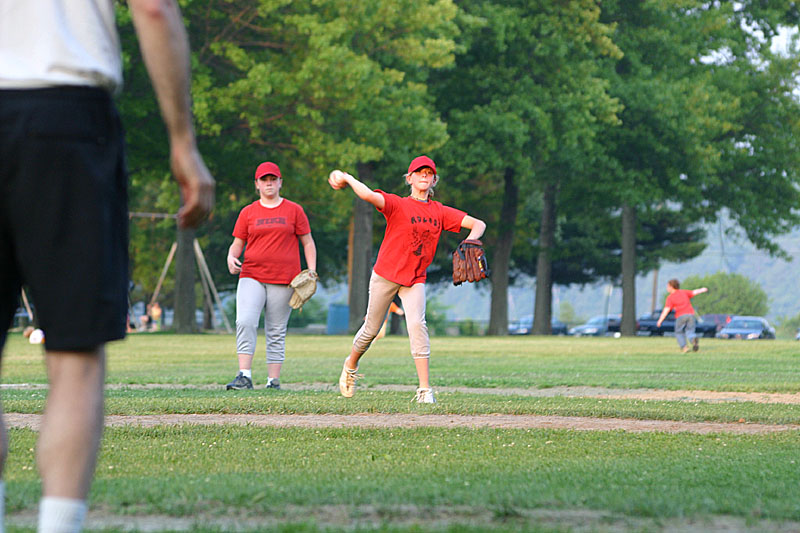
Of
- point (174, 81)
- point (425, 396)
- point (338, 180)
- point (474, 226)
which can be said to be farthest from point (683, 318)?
point (174, 81)

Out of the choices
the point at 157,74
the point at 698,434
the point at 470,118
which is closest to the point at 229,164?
the point at 470,118

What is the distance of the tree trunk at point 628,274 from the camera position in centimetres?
4616

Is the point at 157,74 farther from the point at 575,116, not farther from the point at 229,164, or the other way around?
the point at 575,116

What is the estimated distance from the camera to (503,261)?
150 ft

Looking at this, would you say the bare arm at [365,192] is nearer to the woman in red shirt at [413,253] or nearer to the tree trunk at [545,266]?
the woman in red shirt at [413,253]

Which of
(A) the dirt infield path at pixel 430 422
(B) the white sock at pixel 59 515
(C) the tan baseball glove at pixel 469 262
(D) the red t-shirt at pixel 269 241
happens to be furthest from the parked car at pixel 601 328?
(B) the white sock at pixel 59 515

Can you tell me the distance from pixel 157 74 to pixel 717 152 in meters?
42.2

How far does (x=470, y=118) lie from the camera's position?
39250mm

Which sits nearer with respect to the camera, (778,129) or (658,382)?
(658,382)

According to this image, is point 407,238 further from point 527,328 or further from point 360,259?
point 527,328

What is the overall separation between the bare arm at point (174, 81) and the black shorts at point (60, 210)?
19 cm

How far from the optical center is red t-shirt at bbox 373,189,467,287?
9.52 m

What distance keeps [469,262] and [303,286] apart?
222 cm

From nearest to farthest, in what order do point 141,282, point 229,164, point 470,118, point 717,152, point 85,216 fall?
point 85,216
point 229,164
point 470,118
point 717,152
point 141,282
